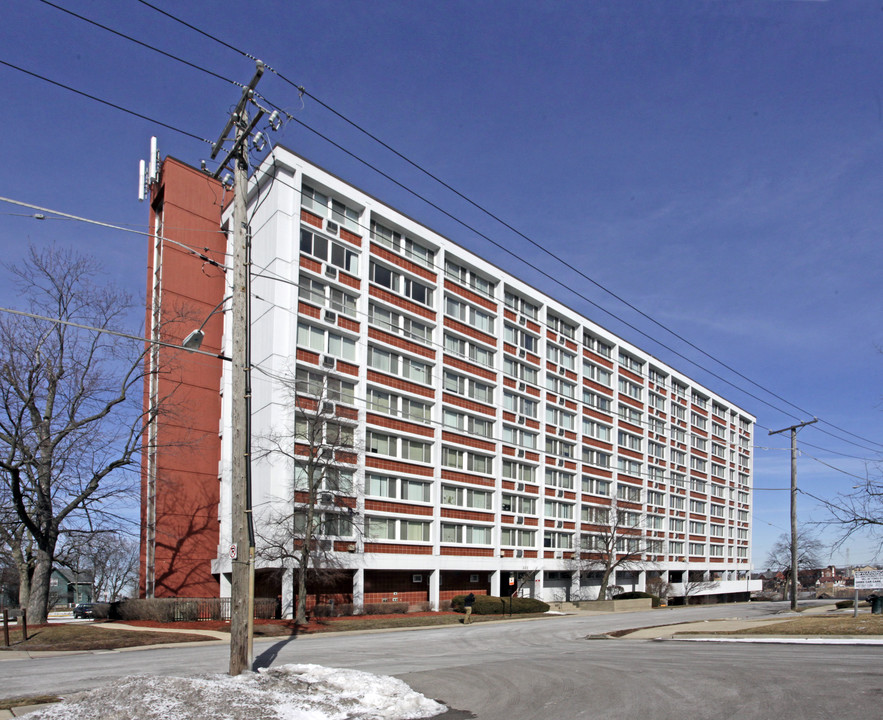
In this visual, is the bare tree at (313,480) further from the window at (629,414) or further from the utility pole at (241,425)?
the window at (629,414)

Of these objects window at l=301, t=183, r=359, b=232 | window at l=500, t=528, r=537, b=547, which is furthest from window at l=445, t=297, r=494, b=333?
window at l=500, t=528, r=537, b=547

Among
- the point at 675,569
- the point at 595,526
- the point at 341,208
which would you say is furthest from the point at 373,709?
the point at 675,569

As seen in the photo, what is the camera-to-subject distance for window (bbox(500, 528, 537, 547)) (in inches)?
2250

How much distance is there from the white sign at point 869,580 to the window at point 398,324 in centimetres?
2958

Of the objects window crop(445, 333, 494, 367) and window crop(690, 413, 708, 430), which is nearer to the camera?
window crop(445, 333, 494, 367)

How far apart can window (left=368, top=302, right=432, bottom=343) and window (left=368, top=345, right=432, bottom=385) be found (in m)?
1.54

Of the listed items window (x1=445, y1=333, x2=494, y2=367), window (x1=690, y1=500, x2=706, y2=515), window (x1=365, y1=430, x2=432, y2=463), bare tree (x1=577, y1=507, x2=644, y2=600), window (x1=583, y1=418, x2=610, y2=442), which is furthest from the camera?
window (x1=690, y1=500, x2=706, y2=515)

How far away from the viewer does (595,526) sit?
67.5 metres

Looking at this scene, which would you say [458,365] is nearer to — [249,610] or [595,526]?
[595,526]

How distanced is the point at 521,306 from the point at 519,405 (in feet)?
27.6

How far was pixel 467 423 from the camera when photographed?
54.7m

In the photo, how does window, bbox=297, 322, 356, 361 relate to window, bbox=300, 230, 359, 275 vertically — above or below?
below

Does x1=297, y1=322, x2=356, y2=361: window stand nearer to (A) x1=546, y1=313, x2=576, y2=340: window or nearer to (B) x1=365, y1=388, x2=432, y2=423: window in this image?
(B) x1=365, y1=388, x2=432, y2=423: window

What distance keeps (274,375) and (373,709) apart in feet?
103
